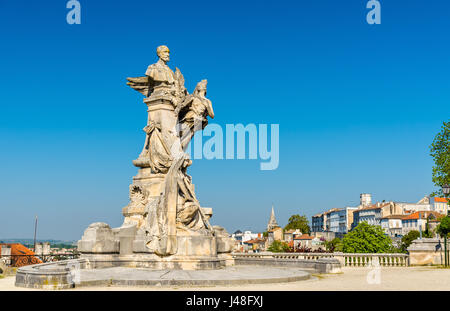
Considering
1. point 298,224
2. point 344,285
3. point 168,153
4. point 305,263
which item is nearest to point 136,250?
point 168,153

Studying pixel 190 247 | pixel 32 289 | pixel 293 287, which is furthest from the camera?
pixel 190 247

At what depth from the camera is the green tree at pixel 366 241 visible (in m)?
43.9

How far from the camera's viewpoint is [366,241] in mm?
44312

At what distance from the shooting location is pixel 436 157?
118 feet

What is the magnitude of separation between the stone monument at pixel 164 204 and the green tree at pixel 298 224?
127m

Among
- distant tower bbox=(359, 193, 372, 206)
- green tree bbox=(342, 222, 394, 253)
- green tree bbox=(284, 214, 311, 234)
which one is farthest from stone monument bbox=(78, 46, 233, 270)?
distant tower bbox=(359, 193, 372, 206)

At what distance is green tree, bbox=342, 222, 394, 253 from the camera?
144ft

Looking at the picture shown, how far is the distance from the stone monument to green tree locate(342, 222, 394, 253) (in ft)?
95.5

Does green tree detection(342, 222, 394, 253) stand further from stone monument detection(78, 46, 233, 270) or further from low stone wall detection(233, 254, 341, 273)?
stone monument detection(78, 46, 233, 270)

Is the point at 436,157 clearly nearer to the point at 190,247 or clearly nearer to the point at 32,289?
the point at 190,247

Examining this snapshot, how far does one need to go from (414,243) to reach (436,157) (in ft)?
55.9

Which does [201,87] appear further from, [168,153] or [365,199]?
[365,199]

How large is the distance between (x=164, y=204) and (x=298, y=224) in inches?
5205
